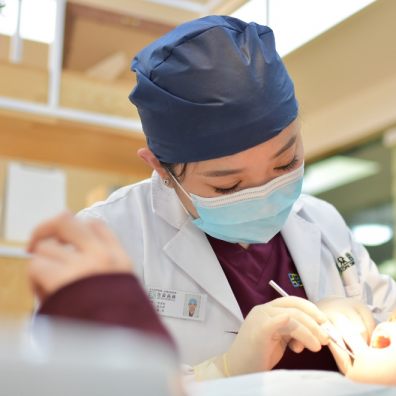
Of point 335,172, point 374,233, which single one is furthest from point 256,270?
point 335,172

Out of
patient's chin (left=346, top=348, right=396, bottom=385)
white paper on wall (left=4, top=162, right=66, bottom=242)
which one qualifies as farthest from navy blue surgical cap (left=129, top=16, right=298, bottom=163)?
white paper on wall (left=4, top=162, right=66, bottom=242)

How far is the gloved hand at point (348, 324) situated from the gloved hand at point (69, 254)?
64 cm

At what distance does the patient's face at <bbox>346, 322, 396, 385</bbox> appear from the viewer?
920mm

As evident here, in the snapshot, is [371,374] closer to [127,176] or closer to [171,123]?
[171,123]

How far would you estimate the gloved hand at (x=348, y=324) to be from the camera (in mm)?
1004

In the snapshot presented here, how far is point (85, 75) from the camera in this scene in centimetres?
293

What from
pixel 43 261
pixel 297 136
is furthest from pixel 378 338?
pixel 43 261

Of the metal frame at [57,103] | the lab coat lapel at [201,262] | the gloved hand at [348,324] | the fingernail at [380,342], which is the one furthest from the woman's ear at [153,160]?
the metal frame at [57,103]

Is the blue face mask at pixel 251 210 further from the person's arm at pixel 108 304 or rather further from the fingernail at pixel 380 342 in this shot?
the person's arm at pixel 108 304

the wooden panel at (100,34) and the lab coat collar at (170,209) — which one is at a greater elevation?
the wooden panel at (100,34)

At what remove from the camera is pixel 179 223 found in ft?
4.28

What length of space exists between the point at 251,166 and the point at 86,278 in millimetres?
771

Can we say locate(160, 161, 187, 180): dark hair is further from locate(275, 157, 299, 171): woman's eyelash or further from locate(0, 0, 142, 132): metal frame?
locate(0, 0, 142, 132): metal frame

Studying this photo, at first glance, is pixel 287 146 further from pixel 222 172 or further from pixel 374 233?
pixel 374 233
